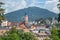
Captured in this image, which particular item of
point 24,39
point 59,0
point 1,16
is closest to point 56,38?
→ point 1,16

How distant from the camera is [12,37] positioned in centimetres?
5303

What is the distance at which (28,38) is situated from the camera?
71.6 metres

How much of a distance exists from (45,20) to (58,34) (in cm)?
13483

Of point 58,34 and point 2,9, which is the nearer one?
point 58,34

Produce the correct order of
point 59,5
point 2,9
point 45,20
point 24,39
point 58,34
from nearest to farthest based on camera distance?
point 58,34 < point 2,9 < point 59,5 < point 24,39 < point 45,20

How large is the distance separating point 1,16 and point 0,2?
12.7ft

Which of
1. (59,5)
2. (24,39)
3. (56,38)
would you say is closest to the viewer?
(56,38)

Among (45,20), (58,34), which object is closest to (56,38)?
(58,34)

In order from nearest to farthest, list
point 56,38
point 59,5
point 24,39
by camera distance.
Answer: point 56,38 → point 59,5 → point 24,39

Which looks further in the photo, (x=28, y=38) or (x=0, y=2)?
(x=28, y=38)

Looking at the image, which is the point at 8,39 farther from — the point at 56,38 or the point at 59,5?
the point at 59,5

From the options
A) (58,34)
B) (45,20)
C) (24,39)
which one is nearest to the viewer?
(58,34)

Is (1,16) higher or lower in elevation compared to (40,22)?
higher

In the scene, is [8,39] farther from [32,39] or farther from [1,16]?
[32,39]
